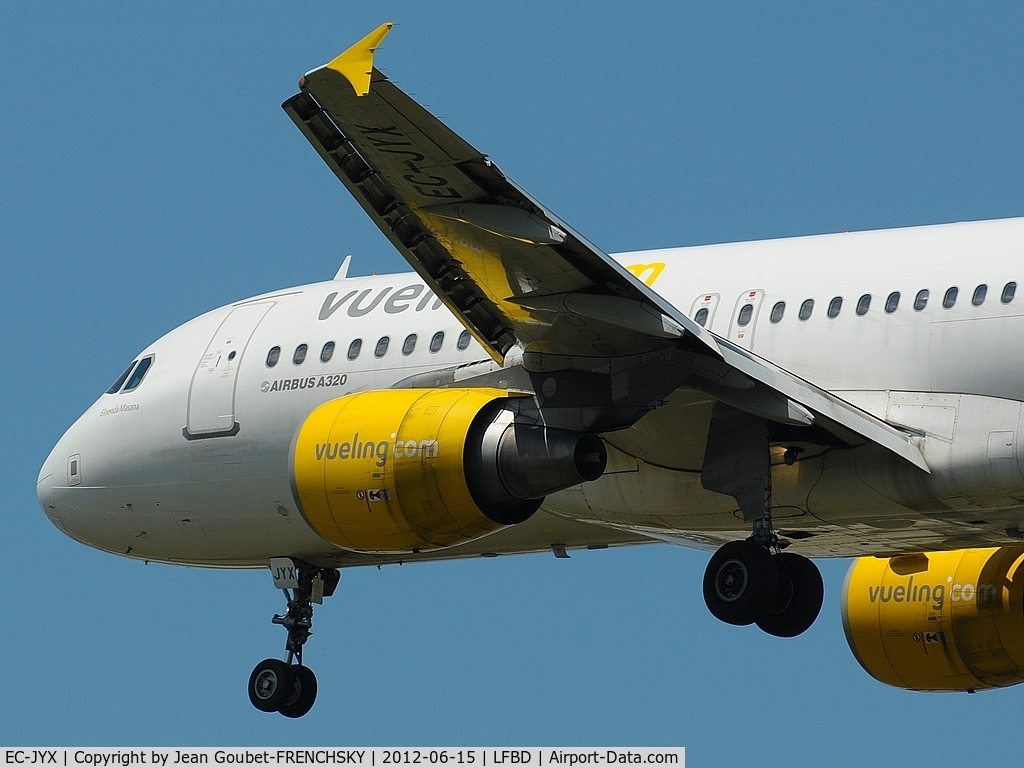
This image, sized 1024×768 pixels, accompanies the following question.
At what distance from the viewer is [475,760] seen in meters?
19.1

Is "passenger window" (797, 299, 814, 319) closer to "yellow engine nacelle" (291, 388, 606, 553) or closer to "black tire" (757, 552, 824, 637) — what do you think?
"black tire" (757, 552, 824, 637)

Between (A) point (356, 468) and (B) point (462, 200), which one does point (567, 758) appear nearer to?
(A) point (356, 468)

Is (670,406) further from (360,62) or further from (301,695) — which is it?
(301,695)

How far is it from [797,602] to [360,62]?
7.09 m

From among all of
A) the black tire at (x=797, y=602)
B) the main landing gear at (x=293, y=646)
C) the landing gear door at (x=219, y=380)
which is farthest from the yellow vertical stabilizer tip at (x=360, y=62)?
the main landing gear at (x=293, y=646)

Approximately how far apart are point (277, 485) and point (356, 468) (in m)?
3.60

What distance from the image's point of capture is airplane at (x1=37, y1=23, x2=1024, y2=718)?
626 inches

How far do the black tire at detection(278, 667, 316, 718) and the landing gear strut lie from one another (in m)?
6.68

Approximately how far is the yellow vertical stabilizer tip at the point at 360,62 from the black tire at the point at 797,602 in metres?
6.56

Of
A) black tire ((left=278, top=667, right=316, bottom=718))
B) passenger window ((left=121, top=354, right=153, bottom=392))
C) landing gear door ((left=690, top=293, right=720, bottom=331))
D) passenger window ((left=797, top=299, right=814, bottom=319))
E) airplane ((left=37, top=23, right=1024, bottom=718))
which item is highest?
passenger window ((left=121, top=354, right=153, bottom=392))

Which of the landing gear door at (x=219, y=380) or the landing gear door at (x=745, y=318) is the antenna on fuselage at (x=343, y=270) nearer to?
the landing gear door at (x=219, y=380)

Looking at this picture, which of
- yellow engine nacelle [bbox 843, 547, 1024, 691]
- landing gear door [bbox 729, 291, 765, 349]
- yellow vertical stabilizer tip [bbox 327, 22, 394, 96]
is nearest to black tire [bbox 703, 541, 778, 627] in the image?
landing gear door [bbox 729, 291, 765, 349]

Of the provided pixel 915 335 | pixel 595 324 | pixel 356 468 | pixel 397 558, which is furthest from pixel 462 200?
pixel 397 558

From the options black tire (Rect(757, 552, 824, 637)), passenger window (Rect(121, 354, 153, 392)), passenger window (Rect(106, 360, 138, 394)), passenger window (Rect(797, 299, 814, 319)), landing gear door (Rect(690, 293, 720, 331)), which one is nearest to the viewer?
black tire (Rect(757, 552, 824, 637))
